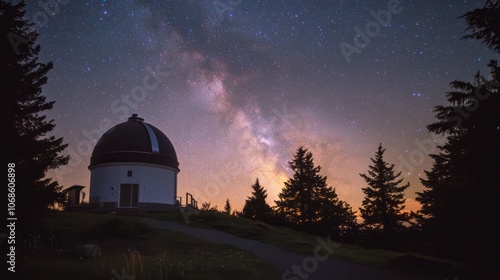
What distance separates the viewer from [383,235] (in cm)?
3106

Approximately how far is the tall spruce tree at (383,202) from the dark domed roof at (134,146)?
19.2m

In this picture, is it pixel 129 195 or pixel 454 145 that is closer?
pixel 454 145

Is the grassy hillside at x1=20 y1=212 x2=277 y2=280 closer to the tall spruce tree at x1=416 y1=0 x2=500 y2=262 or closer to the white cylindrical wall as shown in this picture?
the tall spruce tree at x1=416 y1=0 x2=500 y2=262

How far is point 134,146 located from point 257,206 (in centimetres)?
1659

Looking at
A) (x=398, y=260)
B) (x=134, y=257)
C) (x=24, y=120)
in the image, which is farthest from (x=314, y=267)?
(x=24, y=120)

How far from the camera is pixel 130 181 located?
3241 cm

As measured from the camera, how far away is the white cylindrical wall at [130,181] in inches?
1271

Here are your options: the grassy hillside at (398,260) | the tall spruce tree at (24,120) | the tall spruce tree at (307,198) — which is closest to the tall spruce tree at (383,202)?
the tall spruce tree at (307,198)

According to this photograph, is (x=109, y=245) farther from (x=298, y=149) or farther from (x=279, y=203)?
(x=298, y=149)

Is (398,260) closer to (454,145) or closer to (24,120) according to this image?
(454,145)

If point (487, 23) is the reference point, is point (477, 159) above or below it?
below

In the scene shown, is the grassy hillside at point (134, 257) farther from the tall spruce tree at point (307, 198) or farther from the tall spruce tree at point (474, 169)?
the tall spruce tree at point (307, 198)

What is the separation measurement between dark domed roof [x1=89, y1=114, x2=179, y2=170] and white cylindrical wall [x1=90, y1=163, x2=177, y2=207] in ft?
2.12

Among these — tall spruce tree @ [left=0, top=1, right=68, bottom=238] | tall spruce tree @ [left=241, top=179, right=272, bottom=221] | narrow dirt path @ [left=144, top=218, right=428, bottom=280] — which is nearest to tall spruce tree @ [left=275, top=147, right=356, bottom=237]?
tall spruce tree @ [left=241, top=179, right=272, bottom=221]
